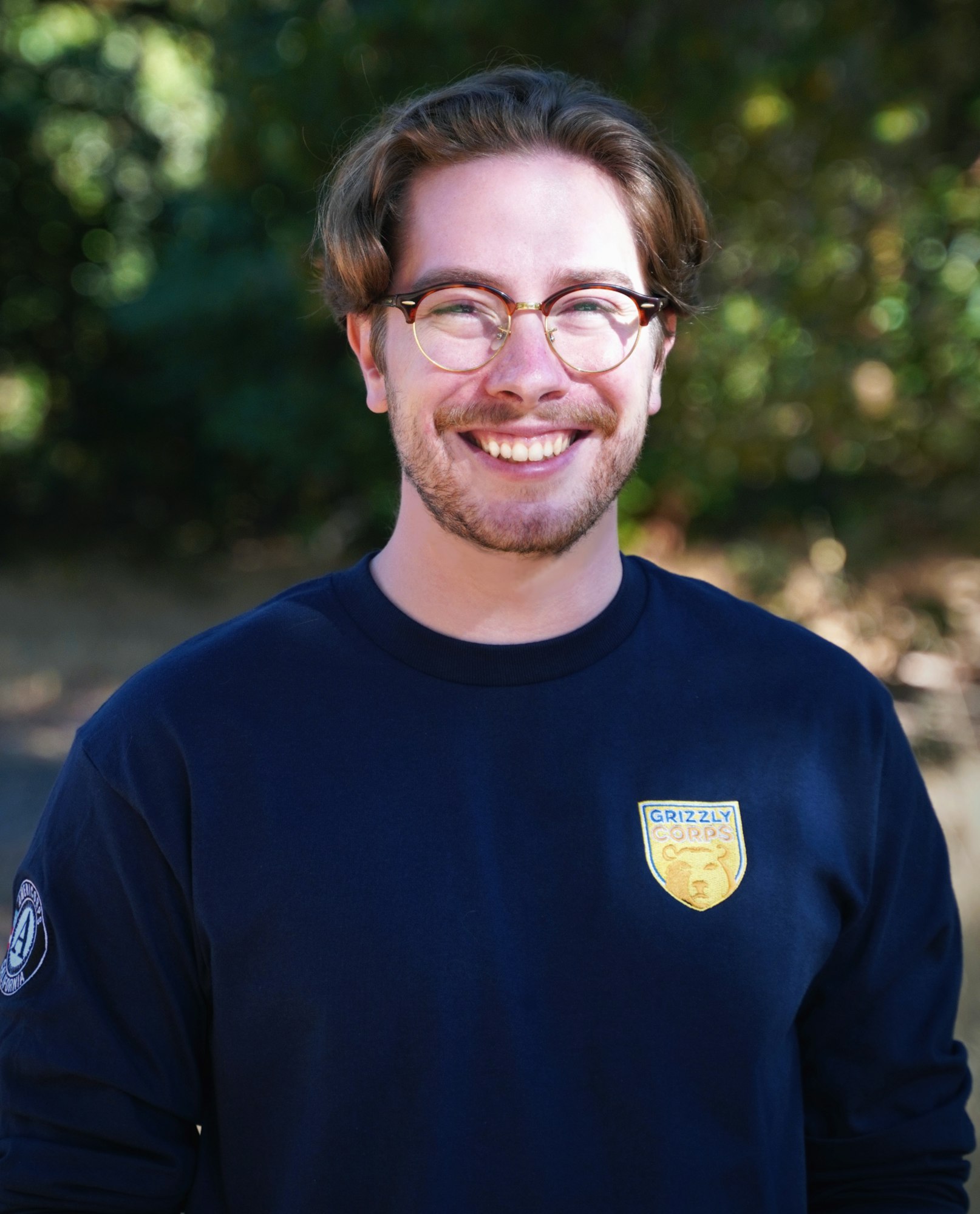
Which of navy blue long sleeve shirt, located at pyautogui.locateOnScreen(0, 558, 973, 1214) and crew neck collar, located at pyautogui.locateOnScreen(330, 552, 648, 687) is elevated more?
crew neck collar, located at pyautogui.locateOnScreen(330, 552, 648, 687)

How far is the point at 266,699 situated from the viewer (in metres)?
1.56

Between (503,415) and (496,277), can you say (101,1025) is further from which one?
(496,277)

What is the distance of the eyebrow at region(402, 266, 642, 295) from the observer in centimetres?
159

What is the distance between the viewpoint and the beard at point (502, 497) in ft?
5.29

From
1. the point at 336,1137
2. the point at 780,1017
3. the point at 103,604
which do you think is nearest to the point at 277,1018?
the point at 336,1137

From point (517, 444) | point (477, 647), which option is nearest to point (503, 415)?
point (517, 444)

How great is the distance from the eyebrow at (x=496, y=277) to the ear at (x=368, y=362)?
0.18 m

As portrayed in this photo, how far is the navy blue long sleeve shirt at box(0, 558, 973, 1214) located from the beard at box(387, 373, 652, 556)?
5.5 inches

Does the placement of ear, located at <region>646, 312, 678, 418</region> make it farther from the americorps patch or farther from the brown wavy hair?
the americorps patch

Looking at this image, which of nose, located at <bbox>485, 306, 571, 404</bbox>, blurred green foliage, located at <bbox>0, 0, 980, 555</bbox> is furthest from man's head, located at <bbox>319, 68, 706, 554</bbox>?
blurred green foliage, located at <bbox>0, 0, 980, 555</bbox>

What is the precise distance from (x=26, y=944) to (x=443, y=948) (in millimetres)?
521

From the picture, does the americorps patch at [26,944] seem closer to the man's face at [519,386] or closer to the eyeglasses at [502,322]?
the man's face at [519,386]

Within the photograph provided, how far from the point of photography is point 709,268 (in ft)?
19.2

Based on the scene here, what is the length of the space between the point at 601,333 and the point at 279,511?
824 centimetres
